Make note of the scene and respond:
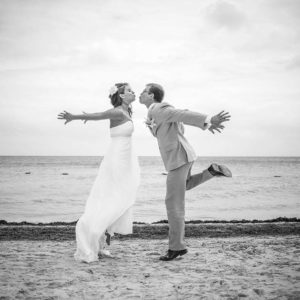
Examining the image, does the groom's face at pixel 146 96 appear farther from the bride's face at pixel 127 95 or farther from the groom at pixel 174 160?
the bride's face at pixel 127 95

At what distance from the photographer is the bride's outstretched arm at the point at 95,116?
15.0ft

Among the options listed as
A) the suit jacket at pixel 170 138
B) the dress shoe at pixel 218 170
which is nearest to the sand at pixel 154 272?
the dress shoe at pixel 218 170

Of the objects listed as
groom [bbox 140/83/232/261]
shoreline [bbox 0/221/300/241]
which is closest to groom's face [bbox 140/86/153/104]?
groom [bbox 140/83/232/261]

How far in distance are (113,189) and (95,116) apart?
1.02m

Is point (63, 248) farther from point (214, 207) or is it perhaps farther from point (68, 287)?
point (214, 207)

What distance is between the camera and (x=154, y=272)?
168 inches

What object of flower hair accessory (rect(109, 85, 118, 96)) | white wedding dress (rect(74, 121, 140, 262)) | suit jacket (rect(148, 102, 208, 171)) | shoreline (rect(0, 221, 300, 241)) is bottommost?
shoreline (rect(0, 221, 300, 241))

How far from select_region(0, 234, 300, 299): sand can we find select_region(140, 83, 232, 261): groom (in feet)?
1.48

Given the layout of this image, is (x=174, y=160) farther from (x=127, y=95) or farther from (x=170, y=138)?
(x=127, y=95)

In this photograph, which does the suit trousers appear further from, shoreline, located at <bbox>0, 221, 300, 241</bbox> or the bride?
shoreline, located at <bbox>0, 221, 300, 241</bbox>

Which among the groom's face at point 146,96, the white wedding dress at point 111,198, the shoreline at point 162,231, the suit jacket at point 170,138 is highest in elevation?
the groom's face at point 146,96

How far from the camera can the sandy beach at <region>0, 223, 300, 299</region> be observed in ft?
11.7

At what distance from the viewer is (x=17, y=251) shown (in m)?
5.39

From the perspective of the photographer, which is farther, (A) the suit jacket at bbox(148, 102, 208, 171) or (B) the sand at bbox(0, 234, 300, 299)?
(A) the suit jacket at bbox(148, 102, 208, 171)
